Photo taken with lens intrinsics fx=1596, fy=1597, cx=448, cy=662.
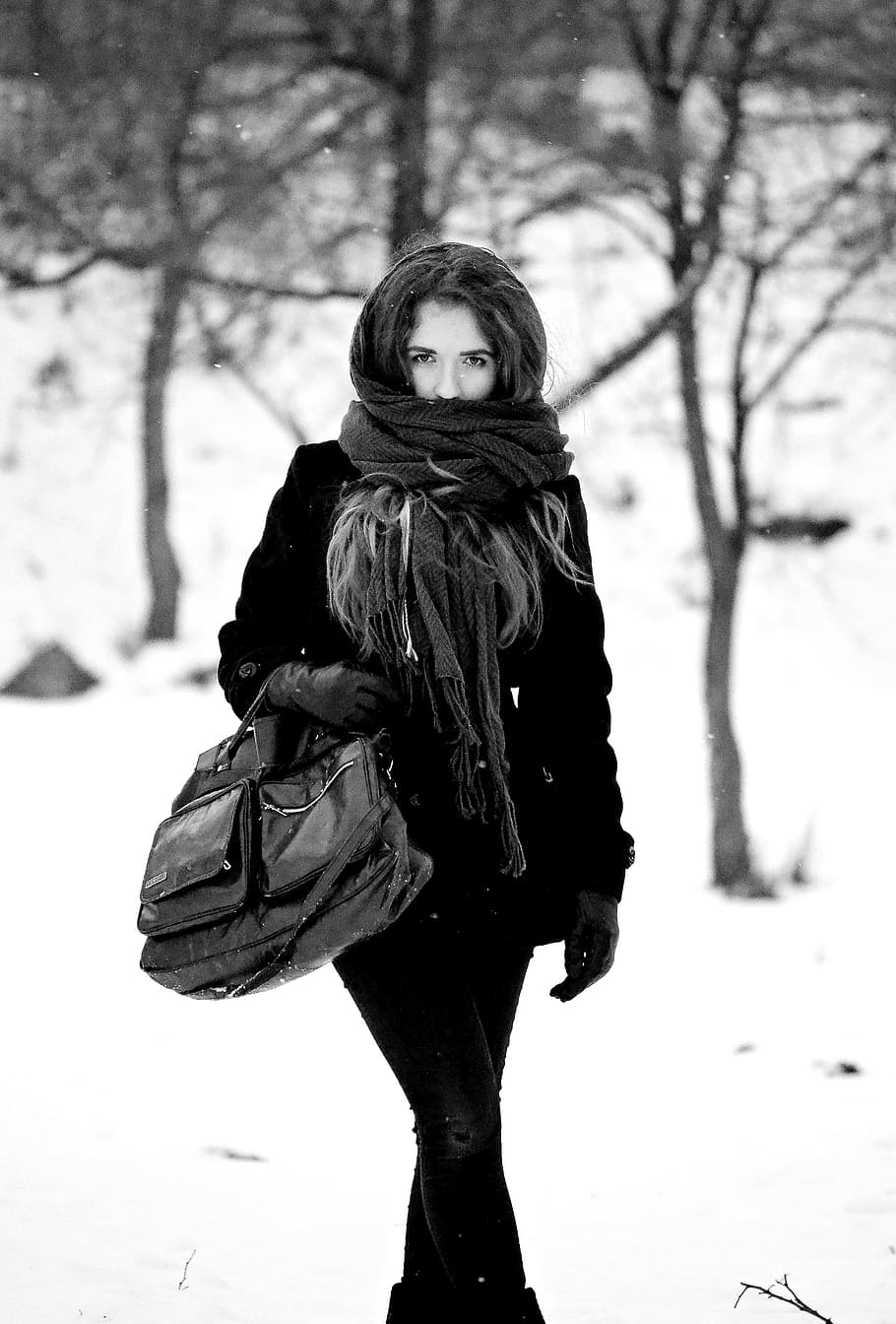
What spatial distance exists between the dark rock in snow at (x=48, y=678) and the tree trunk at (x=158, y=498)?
0.96m

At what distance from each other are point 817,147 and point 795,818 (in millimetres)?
3463

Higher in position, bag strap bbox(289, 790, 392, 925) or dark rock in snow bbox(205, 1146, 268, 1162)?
bag strap bbox(289, 790, 392, 925)

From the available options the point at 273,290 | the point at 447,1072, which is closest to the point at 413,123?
the point at 273,290

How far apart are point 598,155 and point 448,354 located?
473cm

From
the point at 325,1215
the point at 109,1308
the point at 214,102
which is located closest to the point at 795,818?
the point at 214,102

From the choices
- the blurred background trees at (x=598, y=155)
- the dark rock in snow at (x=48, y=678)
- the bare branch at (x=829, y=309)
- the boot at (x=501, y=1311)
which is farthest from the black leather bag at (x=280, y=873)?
the dark rock in snow at (x=48, y=678)

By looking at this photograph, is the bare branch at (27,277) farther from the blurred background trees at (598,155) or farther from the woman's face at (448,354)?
the woman's face at (448,354)

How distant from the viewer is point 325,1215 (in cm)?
362

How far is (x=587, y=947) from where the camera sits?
221 centimetres

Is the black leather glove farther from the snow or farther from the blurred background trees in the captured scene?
the blurred background trees

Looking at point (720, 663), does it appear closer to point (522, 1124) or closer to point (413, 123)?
point (413, 123)

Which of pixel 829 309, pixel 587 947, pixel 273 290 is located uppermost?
pixel 273 290

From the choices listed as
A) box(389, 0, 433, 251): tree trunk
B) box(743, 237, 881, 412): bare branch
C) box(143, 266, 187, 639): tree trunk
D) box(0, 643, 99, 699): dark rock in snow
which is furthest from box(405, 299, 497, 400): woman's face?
box(0, 643, 99, 699): dark rock in snow

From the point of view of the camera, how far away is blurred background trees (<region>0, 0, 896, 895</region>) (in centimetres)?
655
